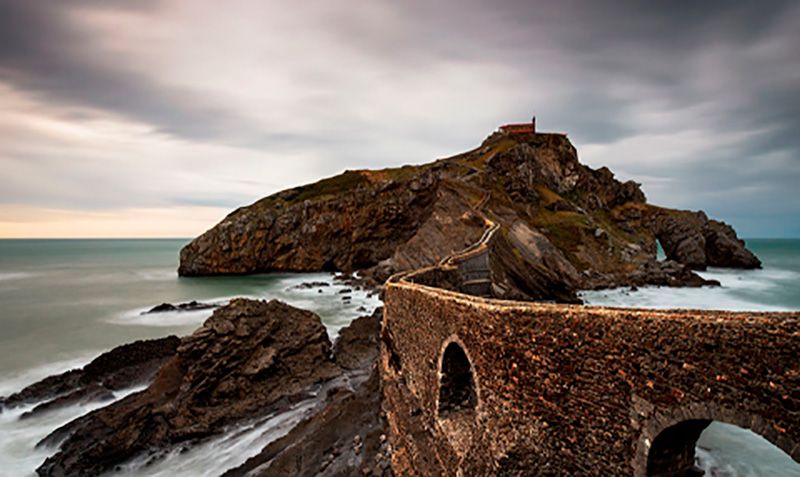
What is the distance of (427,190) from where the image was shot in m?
68.5

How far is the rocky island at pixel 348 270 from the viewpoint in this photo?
48.8ft

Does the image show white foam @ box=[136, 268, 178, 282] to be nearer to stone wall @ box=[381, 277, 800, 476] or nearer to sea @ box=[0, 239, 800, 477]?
Result: sea @ box=[0, 239, 800, 477]

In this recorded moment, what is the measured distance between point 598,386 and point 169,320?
3992cm

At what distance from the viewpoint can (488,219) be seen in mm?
46375

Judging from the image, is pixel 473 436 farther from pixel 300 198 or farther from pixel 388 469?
pixel 300 198

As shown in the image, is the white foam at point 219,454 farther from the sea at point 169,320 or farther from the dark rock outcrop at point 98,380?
the dark rock outcrop at point 98,380

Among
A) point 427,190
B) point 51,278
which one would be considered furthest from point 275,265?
point 51,278

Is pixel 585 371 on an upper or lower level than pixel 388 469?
upper

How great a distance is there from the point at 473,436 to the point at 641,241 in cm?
7154

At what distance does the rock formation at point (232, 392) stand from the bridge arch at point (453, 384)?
365 cm

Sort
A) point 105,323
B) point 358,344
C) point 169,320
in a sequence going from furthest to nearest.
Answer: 1. point 169,320
2. point 105,323
3. point 358,344

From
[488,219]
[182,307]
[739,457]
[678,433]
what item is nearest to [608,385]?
[678,433]

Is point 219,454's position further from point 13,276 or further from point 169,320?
point 13,276

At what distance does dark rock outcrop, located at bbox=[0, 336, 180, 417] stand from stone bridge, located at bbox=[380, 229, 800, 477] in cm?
1839
